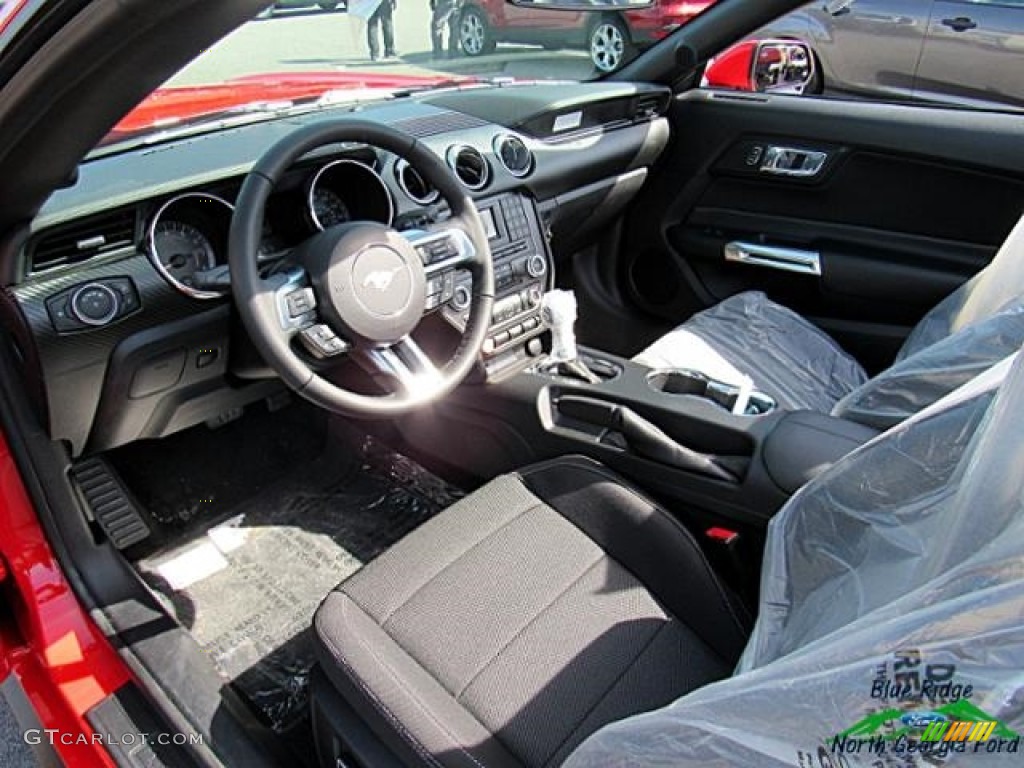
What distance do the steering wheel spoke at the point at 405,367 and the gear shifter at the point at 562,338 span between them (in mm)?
432

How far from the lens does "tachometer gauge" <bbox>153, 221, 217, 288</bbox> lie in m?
1.56

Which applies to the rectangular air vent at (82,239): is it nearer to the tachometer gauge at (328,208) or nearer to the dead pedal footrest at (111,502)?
the tachometer gauge at (328,208)

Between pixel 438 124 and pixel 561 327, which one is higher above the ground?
pixel 438 124

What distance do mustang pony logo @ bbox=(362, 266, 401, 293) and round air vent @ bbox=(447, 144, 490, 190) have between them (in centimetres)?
61

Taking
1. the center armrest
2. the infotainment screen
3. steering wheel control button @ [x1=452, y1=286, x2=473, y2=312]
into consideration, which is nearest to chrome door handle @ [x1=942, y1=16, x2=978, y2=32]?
the infotainment screen

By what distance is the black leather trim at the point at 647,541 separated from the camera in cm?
133

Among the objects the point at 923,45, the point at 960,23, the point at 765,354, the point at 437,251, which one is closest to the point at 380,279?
the point at 437,251

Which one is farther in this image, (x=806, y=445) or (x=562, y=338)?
(x=562, y=338)

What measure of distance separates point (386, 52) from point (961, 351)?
1417 mm

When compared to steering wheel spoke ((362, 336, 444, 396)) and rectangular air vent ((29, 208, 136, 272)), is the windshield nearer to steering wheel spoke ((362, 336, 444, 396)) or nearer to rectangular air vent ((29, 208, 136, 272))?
rectangular air vent ((29, 208, 136, 272))

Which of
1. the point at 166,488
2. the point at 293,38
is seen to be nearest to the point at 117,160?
the point at 293,38

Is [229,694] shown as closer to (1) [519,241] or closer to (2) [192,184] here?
(2) [192,184]

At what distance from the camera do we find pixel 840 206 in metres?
2.35
